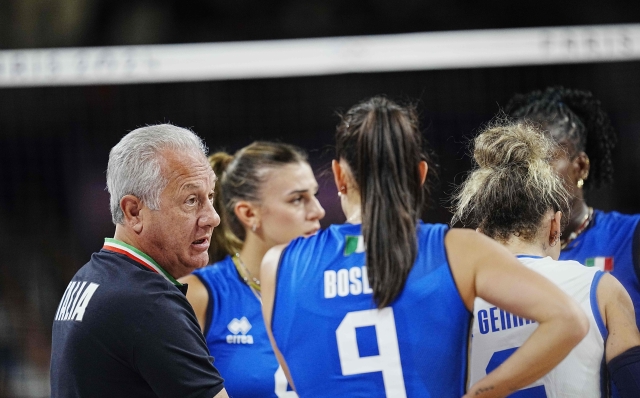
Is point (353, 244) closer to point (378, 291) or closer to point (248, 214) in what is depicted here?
point (378, 291)

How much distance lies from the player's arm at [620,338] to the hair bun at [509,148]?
0.47 m

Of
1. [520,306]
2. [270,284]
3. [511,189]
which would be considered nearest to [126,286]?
[270,284]

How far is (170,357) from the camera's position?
6.39 ft

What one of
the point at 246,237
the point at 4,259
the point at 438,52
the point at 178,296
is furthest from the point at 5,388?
the point at 178,296

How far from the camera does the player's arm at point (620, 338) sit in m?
2.14

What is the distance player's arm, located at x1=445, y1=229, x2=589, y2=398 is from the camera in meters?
2.01

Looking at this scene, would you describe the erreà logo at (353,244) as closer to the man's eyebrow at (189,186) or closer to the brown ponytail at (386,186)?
the brown ponytail at (386,186)

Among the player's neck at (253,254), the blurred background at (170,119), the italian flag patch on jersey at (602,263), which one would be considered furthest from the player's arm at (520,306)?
the blurred background at (170,119)

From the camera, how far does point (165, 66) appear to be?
7.64 metres

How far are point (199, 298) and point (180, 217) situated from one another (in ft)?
3.65

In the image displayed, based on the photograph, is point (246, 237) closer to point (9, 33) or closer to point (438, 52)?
point (438, 52)

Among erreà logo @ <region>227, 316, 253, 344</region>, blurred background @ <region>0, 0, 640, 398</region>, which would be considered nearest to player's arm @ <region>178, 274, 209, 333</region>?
erreà logo @ <region>227, 316, 253, 344</region>

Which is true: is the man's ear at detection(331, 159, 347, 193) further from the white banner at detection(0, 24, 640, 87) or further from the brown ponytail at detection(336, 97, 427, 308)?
the white banner at detection(0, 24, 640, 87)

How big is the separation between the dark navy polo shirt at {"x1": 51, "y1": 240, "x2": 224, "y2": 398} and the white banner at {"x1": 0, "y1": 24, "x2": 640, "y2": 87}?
5798 mm
